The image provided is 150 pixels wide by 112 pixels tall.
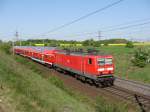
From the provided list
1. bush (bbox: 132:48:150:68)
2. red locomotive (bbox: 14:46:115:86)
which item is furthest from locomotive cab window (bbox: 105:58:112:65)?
bush (bbox: 132:48:150:68)

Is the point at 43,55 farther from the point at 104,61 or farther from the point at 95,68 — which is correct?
the point at 95,68

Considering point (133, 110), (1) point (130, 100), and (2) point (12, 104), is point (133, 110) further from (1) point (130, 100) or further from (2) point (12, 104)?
(2) point (12, 104)

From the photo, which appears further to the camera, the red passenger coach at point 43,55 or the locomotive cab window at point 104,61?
the red passenger coach at point 43,55

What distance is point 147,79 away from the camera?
29.6 meters

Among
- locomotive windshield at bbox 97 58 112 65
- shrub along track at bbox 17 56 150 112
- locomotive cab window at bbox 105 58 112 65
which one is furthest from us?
locomotive cab window at bbox 105 58 112 65

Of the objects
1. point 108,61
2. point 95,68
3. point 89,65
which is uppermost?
point 108,61

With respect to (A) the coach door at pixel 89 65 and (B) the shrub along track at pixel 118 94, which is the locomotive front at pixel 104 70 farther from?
(B) the shrub along track at pixel 118 94

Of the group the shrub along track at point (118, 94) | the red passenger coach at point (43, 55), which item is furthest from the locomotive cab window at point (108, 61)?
the red passenger coach at point (43, 55)

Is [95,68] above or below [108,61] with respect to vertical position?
below

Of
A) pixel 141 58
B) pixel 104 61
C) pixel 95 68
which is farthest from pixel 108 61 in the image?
pixel 141 58

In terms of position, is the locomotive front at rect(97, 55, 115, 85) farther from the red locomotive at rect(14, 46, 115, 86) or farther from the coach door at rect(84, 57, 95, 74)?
the coach door at rect(84, 57, 95, 74)

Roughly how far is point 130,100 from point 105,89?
4949mm

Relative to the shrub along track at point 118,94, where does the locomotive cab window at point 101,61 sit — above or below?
above

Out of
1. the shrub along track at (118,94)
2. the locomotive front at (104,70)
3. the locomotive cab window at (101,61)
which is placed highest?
the locomotive cab window at (101,61)
